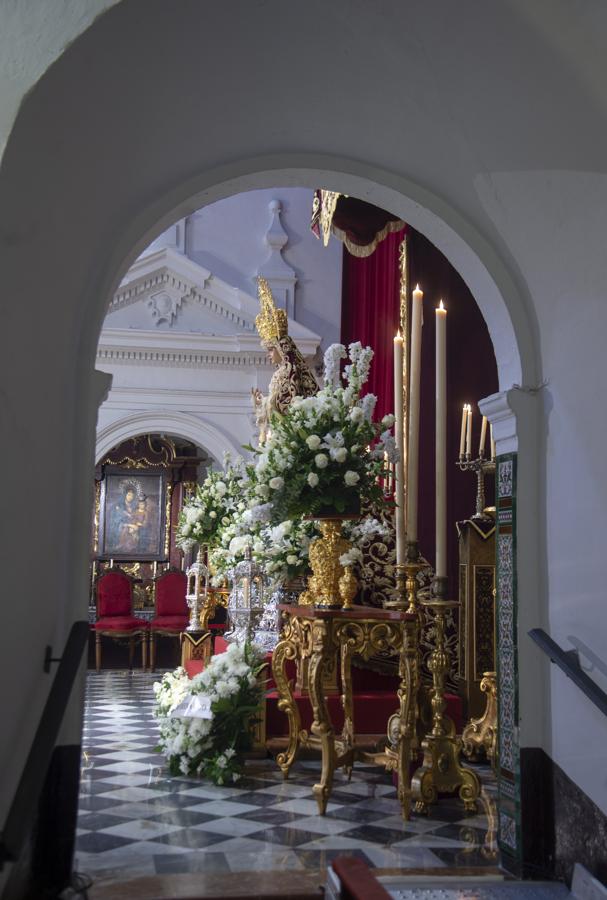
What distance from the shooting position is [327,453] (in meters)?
4.70

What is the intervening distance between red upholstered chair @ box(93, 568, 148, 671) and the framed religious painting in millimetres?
1216

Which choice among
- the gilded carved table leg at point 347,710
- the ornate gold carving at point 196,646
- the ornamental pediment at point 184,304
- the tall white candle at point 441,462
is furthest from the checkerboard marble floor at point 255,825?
the ornamental pediment at point 184,304

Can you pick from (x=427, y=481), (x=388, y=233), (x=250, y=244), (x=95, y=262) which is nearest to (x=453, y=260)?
(x=95, y=262)

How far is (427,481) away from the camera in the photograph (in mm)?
6848

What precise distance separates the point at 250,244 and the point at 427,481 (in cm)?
601

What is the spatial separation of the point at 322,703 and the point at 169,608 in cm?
776

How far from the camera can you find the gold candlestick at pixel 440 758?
444 cm

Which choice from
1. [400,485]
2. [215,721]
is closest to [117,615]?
[215,721]

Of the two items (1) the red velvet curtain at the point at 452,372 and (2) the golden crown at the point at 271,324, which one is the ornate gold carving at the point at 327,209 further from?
(2) the golden crown at the point at 271,324

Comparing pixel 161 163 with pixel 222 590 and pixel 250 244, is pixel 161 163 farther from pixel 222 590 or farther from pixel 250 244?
pixel 250 244

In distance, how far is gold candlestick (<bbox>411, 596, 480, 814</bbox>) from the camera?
444 cm

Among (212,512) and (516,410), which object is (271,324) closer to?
(212,512)

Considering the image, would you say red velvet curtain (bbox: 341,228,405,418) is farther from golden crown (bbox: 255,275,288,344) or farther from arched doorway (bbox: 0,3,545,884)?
arched doorway (bbox: 0,3,545,884)

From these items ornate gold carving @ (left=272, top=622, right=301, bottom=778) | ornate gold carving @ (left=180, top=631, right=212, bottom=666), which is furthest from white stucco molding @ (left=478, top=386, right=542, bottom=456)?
ornate gold carving @ (left=180, top=631, right=212, bottom=666)
